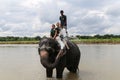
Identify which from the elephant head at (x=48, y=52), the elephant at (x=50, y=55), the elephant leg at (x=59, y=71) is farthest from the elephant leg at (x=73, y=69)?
the elephant head at (x=48, y=52)

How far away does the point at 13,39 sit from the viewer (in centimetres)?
10394

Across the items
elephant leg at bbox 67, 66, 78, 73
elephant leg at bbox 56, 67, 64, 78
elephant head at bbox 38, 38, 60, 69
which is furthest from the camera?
elephant leg at bbox 67, 66, 78, 73

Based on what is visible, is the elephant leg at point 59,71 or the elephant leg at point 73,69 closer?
the elephant leg at point 59,71

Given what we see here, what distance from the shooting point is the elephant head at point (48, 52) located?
1279 centimetres

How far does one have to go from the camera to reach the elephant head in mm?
12787

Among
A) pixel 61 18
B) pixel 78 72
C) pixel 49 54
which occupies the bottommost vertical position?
pixel 78 72

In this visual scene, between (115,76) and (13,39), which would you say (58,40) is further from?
(13,39)

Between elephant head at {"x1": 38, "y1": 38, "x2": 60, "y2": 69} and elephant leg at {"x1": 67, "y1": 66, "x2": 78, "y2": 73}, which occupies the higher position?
elephant head at {"x1": 38, "y1": 38, "x2": 60, "y2": 69}

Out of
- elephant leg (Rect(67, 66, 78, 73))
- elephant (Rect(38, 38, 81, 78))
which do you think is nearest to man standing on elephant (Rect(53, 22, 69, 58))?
elephant (Rect(38, 38, 81, 78))

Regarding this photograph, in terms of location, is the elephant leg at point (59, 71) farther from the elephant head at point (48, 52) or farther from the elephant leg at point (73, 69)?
the elephant leg at point (73, 69)

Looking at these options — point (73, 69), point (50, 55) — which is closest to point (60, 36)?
point (50, 55)

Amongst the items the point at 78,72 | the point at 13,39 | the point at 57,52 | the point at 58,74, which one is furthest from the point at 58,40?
the point at 13,39

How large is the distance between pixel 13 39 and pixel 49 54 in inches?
3617

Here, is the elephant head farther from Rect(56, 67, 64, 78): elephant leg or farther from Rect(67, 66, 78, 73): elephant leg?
Rect(67, 66, 78, 73): elephant leg
